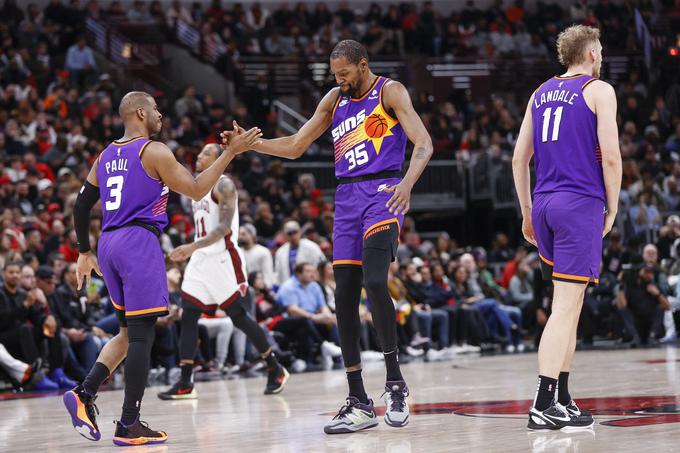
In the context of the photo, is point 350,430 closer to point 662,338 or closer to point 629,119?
point 662,338

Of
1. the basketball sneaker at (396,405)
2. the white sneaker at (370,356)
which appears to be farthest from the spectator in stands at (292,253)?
the basketball sneaker at (396,405)

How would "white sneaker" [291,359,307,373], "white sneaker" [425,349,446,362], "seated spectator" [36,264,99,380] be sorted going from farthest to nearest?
1. "white sneaker" [425,349,446,362]
2. "white sneaker" [291,359,307,373]
3. "seated spectator" [36,264,99,380]

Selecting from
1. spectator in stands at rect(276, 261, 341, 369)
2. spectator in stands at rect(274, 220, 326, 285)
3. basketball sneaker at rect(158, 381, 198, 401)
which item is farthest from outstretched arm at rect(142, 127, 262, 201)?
spectator in stands at rect(274, 220, 326, 285)

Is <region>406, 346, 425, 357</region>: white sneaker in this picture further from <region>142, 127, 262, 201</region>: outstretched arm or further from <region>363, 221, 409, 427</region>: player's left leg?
<region>142, 127, 262, 201</region>: outstretched arm

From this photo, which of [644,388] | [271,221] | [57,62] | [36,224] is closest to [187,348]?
[644,388]

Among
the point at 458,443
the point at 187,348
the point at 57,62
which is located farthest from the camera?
the point at 57,62

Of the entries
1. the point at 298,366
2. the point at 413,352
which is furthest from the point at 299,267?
the point at 413,352

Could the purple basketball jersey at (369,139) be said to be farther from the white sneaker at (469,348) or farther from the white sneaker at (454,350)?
the white sneaker at (469,348)

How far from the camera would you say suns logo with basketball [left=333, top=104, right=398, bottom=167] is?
5.99 meters

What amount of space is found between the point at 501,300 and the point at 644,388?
8.25 meters

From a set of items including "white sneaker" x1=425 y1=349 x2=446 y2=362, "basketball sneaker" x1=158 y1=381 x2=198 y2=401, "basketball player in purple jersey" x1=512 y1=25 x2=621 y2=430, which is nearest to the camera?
"basketball player in purple jersey" x1=512 y1=25 x2=621 y2=430

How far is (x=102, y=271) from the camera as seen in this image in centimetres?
586

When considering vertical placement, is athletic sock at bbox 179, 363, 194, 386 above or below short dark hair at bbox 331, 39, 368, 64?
below

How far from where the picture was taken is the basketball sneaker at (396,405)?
5719 millimetres
